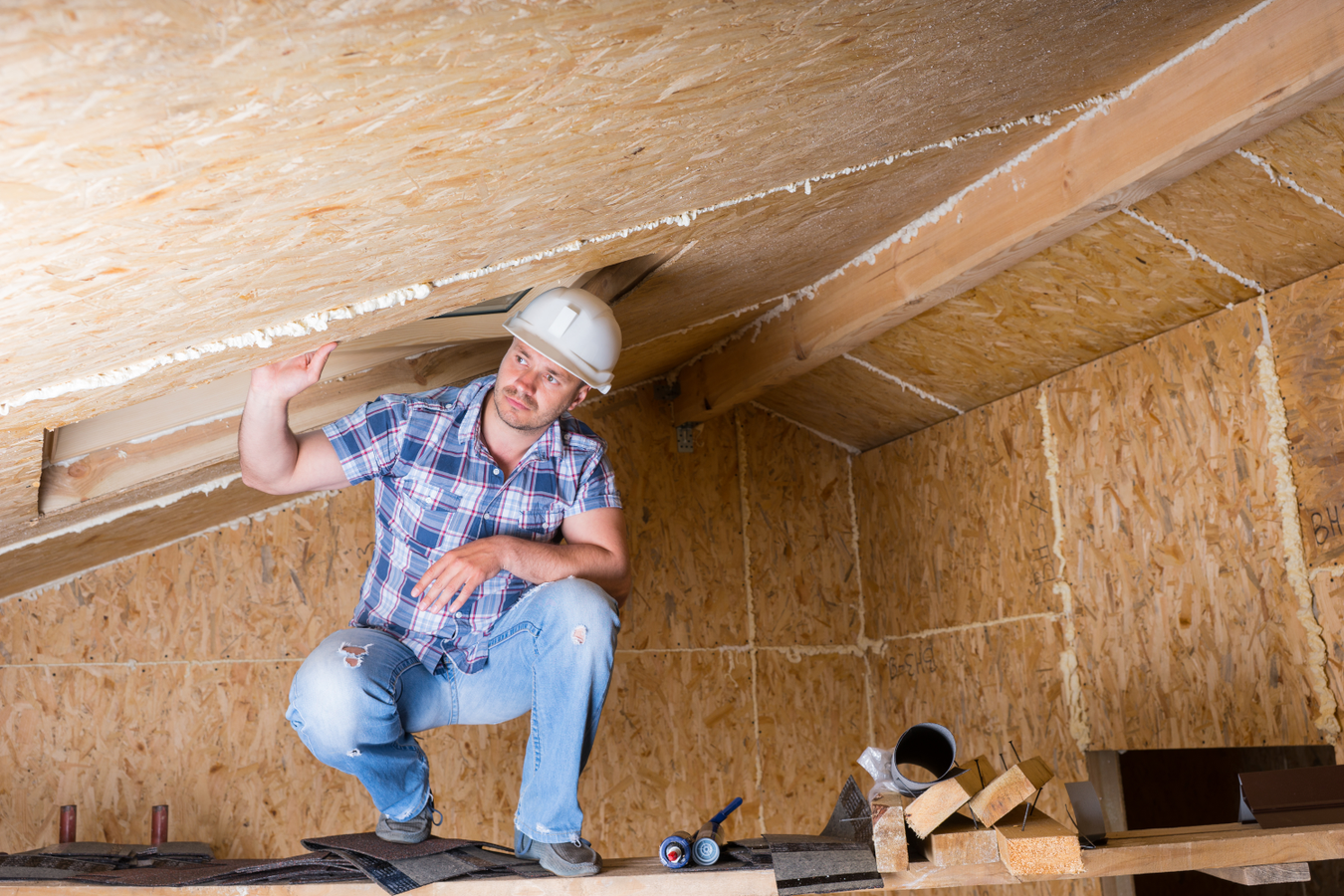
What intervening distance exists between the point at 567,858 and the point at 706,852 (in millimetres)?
293

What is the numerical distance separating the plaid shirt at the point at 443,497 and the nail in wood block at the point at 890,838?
1.00 metres

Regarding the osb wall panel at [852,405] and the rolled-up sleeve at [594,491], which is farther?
the osb wall panel at [852,405]

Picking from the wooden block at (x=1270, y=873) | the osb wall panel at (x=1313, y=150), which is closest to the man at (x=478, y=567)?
the wooden block at (x=1270, y=873)

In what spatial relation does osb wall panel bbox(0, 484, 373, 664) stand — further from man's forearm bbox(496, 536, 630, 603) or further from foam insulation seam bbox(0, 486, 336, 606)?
man's forearm bbox(496, 536, 630, 603)

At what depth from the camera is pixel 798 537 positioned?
4.82 m

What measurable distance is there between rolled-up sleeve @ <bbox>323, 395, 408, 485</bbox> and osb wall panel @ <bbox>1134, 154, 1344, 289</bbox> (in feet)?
6.91

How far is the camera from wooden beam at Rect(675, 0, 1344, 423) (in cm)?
187

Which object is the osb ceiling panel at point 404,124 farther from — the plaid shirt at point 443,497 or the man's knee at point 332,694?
the man's knee at point 332,694

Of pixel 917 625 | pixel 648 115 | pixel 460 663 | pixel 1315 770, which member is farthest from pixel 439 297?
pixel 917 625

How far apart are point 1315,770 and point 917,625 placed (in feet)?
7.37

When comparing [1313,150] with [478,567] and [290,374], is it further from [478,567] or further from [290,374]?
[290,374]

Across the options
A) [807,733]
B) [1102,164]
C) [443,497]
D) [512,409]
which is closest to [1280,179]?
[1102,164]

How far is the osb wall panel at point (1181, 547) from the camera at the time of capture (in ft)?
9.59

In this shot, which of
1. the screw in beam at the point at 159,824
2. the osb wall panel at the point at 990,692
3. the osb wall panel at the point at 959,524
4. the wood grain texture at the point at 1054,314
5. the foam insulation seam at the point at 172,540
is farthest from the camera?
the osb wall panel at the point at 959,524
